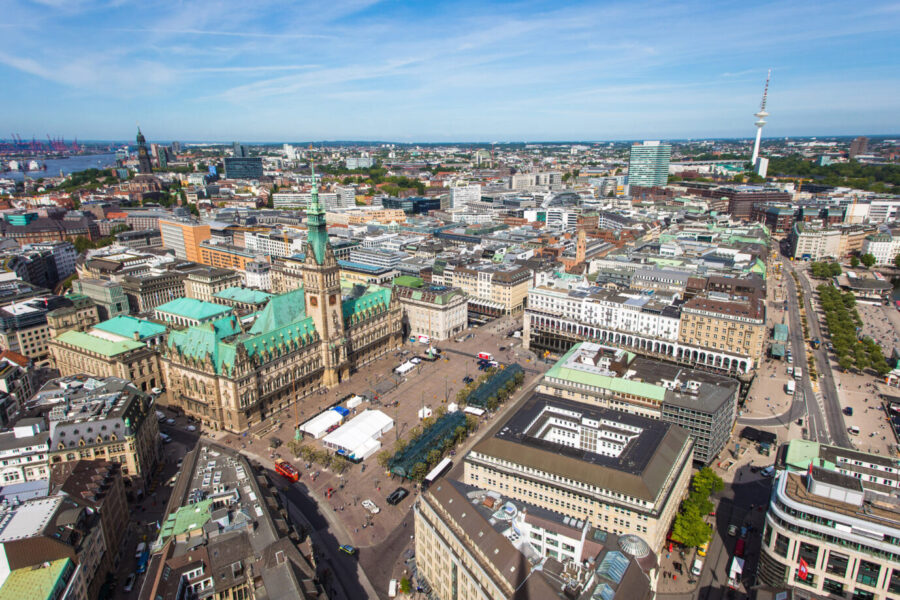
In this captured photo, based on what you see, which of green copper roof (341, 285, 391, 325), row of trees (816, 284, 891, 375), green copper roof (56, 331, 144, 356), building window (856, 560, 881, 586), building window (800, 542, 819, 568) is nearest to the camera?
building window (856, 560, 881, 586)

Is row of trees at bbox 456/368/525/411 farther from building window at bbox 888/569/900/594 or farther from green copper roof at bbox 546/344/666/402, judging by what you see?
building window at bbox 888/569/900/594

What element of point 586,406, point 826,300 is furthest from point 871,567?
point 826,300

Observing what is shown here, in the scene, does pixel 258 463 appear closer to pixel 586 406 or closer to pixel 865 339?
pixel 586 406

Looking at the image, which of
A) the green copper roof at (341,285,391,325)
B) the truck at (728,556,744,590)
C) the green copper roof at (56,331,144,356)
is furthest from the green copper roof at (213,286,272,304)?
the truck at (728,556,744,590)

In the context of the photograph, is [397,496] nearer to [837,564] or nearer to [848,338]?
[837,564]

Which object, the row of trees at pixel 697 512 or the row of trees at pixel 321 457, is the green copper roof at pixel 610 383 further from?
the row of trees at pixel 321 457

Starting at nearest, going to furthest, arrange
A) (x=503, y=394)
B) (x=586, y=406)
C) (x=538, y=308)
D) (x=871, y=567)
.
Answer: (x=871, y=567)
(x=586, y=406)
(x=503, y=394)
(x=538, y=308)
